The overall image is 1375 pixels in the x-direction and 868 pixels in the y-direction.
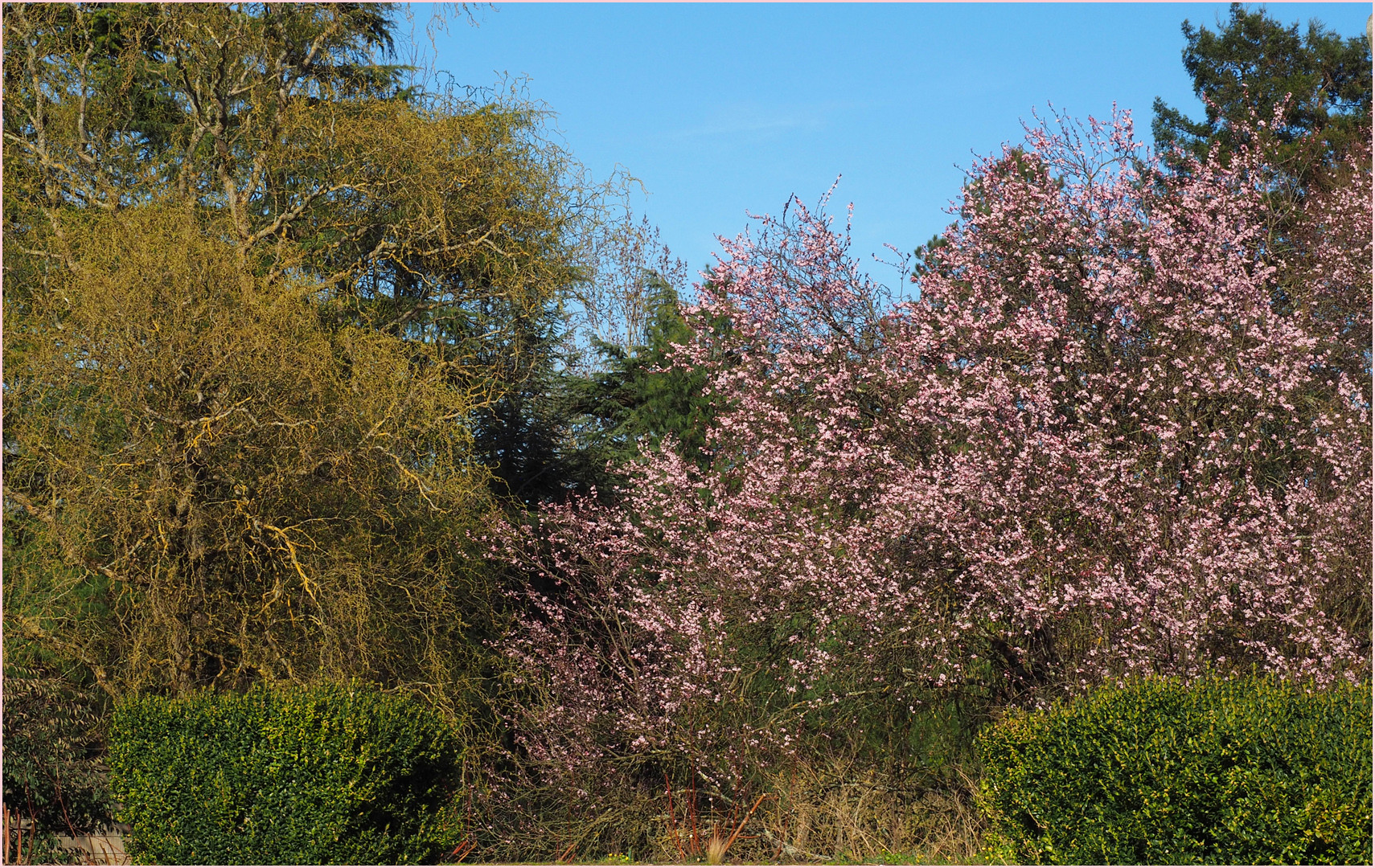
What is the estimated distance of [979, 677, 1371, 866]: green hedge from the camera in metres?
4.91

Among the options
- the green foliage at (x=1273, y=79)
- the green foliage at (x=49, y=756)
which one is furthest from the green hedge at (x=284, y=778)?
the green foliage at (x=1273, y=79)

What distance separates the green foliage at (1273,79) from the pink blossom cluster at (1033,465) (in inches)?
271

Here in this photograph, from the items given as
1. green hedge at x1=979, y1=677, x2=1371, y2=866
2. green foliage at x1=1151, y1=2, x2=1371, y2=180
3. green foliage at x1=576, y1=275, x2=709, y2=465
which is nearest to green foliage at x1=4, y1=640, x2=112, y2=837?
green foliage at x1=576, y1=275, x2=709, y2=465

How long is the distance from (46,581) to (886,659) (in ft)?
25.1

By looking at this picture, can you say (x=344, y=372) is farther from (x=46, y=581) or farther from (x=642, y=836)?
(x=642, y=836)

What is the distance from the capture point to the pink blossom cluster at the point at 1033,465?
739 cm

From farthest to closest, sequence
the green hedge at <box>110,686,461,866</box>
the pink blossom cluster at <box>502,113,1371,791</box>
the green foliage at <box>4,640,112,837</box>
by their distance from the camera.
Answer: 1. the green foliage at <box>4,640,112,837</box>
2. the pink blossom cluster at <box>502,113,1371,791</box>
3. the green hedge at <box>110,686,461,866</box>

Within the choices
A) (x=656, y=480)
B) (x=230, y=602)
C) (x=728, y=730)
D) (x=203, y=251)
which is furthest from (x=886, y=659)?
(x=203, y=251)

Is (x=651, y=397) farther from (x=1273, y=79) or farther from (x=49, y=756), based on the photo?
(x=1273, y=79)

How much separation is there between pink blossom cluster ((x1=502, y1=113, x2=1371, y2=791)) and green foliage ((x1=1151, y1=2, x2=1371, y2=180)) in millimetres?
6886

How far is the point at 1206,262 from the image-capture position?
27.0 feet

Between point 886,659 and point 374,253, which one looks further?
point 374,253

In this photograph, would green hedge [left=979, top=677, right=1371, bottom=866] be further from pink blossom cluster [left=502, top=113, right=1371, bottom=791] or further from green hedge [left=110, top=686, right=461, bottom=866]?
green hedge [left=110, top=686, right=461, bottom=866]

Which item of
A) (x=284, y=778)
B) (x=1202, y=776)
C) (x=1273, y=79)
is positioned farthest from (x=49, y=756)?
(x=1273, y=79)
